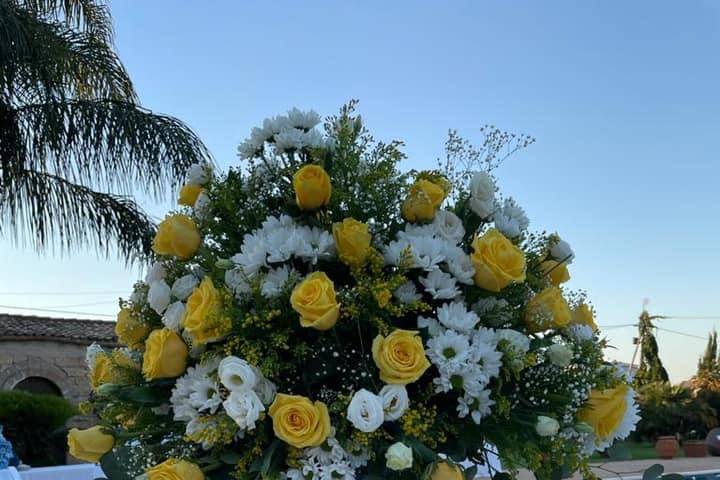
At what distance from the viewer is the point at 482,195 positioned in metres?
1.39

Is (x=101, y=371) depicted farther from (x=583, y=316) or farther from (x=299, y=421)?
(x=583, y=316)

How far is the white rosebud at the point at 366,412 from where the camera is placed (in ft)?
3.50

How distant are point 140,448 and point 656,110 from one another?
9357mm

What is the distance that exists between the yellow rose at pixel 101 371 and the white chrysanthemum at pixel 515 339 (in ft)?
2.40

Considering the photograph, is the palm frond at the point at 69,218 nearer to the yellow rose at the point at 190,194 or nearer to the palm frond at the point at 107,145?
the palm frond at the point at 107,145

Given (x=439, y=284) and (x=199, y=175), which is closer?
(x=439, y=284)

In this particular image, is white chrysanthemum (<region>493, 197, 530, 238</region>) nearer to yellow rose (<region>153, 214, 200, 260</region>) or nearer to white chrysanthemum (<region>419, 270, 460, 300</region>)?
white chrysanthemum (<region>419, 270, 460, 300</region>)

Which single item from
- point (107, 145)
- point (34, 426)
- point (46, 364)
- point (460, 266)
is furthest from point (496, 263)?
point (46, 364)

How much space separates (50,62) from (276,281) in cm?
759

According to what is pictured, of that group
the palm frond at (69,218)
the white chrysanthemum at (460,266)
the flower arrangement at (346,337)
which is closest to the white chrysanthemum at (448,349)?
the flower arrangement at (346,337)

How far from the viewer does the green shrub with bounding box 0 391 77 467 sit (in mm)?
11000

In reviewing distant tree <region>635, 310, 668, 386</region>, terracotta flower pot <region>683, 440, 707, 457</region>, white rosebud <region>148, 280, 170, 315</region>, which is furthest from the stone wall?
distant tree <region>635, 310, 668, 386</region>

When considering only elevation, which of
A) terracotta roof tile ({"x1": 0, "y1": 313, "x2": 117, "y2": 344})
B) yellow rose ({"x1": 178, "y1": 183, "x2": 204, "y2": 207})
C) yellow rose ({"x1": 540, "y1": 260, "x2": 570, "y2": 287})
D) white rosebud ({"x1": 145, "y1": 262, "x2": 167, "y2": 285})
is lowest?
yellow rose ({"x1": 540, "y1": 260, "x2": 570, "y2": 287})

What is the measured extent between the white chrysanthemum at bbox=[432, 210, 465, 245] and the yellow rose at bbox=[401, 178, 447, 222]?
0.02 metres
